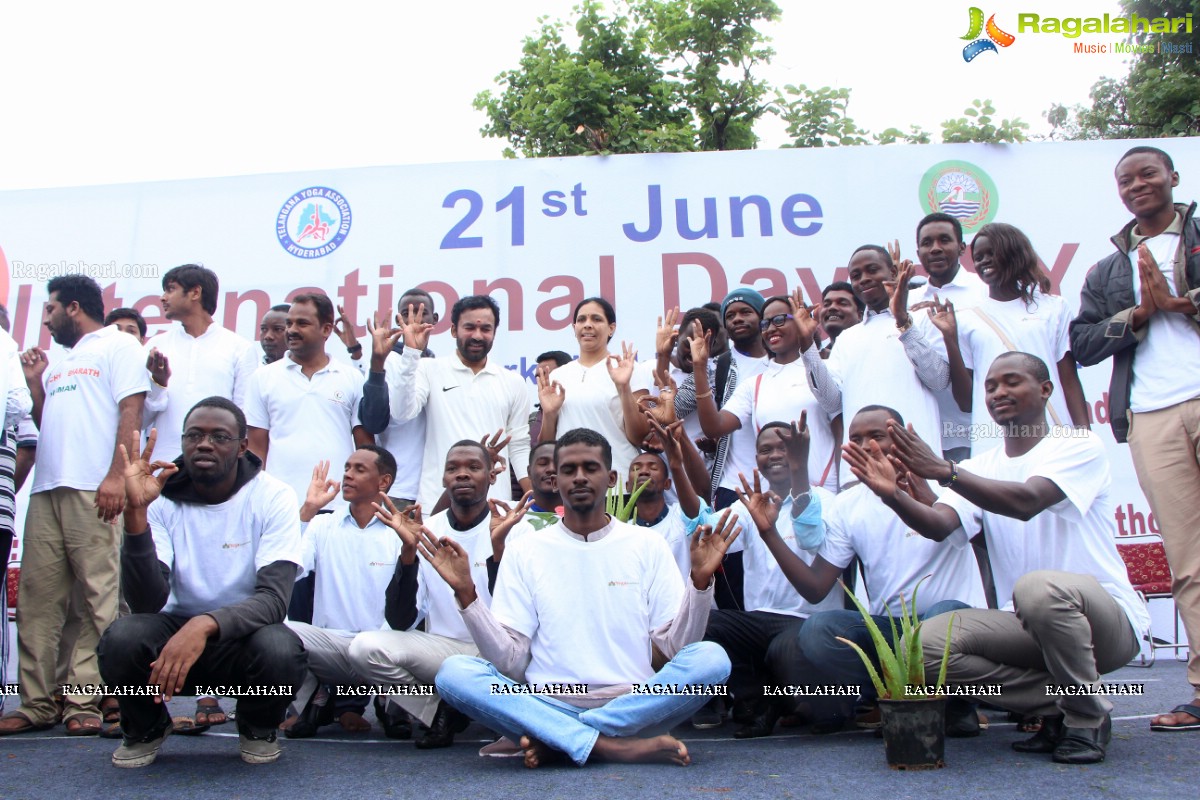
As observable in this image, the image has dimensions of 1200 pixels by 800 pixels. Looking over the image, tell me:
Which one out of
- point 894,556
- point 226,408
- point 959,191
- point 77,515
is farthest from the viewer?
point 959,191

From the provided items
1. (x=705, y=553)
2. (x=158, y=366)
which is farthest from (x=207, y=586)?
(x=705, y=553)

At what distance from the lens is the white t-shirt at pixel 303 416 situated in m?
5.55

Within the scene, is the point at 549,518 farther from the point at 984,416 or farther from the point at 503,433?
the point at 984,416

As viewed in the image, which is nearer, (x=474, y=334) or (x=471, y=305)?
(x=474, y=334)

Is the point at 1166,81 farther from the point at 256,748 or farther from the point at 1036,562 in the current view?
the point at 256,748

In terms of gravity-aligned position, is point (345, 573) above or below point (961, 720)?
above

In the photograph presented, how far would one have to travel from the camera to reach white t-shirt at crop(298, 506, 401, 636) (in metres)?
4.77

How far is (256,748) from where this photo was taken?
3.76 meters

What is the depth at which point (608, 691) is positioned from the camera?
3.73 metres

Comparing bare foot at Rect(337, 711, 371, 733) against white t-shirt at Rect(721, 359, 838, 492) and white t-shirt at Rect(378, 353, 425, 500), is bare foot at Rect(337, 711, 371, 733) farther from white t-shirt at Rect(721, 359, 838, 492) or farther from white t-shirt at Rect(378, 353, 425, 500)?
white t-shirt at Rect(721, 359, 838, 492)

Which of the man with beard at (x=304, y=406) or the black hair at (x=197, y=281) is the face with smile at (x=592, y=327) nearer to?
the man with beard at (x=304, y=406)

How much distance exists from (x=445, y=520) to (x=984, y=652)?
2.33 m

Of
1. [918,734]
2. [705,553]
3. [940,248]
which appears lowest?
[918,734]

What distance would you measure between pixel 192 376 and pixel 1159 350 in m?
4.85
